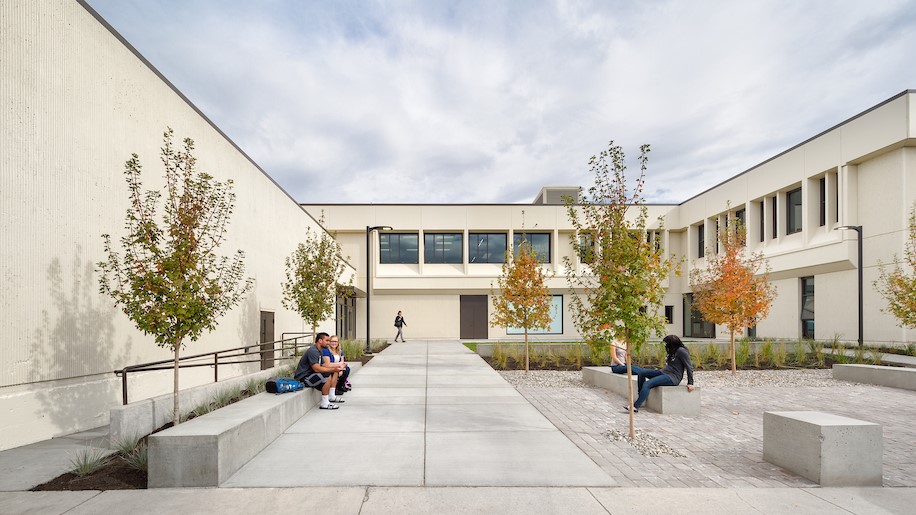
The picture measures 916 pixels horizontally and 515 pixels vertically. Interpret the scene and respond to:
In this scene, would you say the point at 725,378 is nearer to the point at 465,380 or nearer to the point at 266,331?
the point at 465,380

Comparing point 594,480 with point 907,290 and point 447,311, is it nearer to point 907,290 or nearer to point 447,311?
point 907,290

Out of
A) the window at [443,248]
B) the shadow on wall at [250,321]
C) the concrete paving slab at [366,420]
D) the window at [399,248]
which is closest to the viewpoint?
the concrete paving slab at [366,420]

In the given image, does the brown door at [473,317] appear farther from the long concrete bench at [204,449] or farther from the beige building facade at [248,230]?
the long concrete bench at [204,449]

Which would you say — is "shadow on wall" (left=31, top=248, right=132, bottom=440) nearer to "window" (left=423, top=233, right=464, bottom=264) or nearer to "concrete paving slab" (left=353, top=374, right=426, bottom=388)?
"concrete paving slab" (left=353, top=374, right=426, bottom=388)

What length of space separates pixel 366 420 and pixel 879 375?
13.7 m

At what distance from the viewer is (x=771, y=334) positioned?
2645 cm

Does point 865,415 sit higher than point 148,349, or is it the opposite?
point 148,349

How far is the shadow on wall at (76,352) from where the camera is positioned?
6.51 m

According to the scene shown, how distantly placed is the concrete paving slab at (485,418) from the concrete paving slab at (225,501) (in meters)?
2.79

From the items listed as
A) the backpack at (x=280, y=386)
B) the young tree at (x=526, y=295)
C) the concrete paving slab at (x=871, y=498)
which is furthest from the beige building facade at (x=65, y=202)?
the concrete paving slab at (x=871, y=498)

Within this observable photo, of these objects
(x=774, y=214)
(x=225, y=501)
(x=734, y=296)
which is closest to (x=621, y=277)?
(x=225, y=501)

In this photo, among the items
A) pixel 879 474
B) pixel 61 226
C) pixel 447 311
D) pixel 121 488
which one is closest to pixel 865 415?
pixel 879 474

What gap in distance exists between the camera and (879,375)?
1230 cm

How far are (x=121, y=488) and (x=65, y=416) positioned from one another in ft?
9.23
